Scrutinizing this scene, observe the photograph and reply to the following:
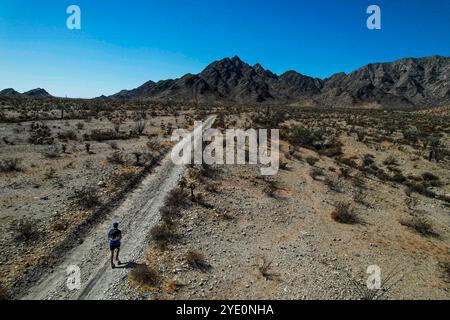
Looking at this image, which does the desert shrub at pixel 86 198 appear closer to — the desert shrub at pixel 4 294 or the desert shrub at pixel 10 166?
the desert shrub at pixel 4 294

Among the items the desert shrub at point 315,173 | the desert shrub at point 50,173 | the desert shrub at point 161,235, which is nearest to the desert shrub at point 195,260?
the desert shrub at point 161,235

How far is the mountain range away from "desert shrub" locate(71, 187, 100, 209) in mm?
120655

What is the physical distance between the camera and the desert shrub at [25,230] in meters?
9.30

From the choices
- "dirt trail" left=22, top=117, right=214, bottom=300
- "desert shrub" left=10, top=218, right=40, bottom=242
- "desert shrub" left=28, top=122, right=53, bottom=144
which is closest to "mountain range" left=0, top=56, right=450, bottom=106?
"desert shrub" left=28, top=122, right=53, bottom=144

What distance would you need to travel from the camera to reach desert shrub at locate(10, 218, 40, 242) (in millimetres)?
9305

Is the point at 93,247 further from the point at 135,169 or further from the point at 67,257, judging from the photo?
the point at 135,169

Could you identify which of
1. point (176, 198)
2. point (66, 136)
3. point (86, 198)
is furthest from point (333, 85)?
point (86, 198)

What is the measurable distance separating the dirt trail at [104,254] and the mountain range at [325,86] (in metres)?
122

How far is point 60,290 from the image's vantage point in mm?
7188

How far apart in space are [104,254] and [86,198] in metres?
4.11

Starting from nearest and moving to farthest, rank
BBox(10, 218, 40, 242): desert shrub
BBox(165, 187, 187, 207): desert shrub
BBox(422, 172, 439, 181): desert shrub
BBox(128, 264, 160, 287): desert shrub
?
BBox(128, 264, 160, 287): desert shrub
BBox(10, 218, 40, 242): desert shrub
BBox(165, 187, 187, 207): desert shrub
BBox(422, 172, 439, 181): desert shrub

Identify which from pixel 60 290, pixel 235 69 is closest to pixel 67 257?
pixel 60 290

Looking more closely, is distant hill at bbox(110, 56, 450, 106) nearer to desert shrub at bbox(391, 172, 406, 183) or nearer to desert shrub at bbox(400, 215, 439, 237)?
desert shrub at bbox(391, 172, 406, 183)

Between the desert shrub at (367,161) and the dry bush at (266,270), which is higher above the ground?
the desert shrub at (367,161)
